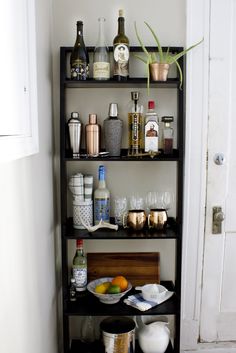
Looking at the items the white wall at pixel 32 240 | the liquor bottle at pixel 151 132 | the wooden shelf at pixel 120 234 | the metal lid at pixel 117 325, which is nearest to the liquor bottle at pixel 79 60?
the white wall at pixel 32 240

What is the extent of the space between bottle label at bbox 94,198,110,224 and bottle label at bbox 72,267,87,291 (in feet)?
0.83

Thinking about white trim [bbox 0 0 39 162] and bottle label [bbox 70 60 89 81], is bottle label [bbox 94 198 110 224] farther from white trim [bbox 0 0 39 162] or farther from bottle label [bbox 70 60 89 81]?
bottle label [bbox 70 60 89 81]

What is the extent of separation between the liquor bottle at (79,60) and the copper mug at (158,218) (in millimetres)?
720

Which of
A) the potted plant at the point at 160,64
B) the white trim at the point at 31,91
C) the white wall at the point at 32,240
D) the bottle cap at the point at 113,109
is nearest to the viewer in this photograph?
the white wall at the point at 32,240

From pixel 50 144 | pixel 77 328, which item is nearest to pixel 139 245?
pixel 77 328

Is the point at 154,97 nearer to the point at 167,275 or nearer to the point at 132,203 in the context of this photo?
the point at 132,203

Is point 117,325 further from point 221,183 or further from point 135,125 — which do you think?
point 135,125

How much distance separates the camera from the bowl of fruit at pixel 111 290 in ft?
5.95

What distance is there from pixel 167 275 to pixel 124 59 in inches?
45.0

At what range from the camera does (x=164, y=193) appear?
1.97 metres

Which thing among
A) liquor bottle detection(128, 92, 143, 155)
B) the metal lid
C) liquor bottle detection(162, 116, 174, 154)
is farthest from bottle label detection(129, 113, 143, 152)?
the metal lid

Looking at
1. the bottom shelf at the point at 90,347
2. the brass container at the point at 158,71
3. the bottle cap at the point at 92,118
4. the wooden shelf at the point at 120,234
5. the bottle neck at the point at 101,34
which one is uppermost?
the bottle neck at the point at 101,34

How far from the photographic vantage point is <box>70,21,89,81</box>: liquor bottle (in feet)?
5.71

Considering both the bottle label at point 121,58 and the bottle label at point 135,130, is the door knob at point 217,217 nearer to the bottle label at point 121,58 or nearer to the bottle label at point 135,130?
the bottle label at point 135,130
